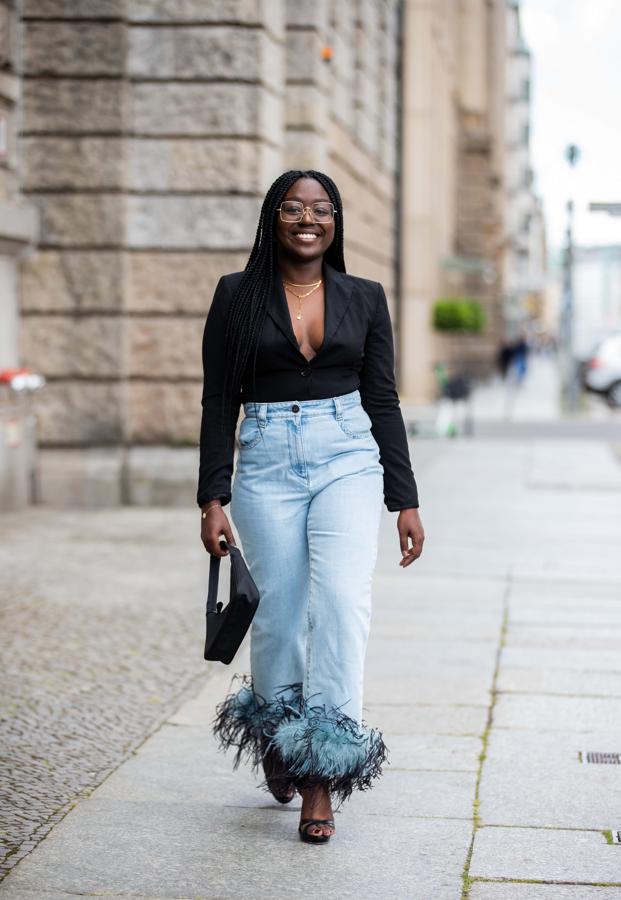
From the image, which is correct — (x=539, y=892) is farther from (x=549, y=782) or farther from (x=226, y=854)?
(x=549, y=782)

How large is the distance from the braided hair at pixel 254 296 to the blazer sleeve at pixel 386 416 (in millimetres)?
334

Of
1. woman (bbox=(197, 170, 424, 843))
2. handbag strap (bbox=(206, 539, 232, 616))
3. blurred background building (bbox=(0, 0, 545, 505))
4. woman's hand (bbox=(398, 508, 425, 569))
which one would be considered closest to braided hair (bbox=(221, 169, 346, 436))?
woman (bbox=(197, 170, 424, 843))

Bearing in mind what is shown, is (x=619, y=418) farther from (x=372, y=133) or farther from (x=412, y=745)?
(x=412, y=745)

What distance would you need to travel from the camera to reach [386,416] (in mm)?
4613

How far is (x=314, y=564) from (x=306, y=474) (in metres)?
0.25

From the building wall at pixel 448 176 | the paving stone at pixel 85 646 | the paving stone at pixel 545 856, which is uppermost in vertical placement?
the building wall at pixel 448 176

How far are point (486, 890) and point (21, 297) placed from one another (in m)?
9.41

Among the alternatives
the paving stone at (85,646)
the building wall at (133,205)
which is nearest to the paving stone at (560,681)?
the paving stone at (85,646)

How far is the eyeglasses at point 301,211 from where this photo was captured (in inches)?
177

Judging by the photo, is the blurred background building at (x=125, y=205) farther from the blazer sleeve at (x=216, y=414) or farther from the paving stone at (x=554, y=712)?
the blazer sleeve at (x=216, y=414)

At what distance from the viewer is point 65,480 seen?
12.7 metres

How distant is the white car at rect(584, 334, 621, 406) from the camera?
34.7 metres

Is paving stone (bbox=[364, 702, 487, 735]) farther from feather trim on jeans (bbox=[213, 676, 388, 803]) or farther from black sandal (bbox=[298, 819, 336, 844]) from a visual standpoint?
black sandal (bbox=[298, 819, 336, 844])

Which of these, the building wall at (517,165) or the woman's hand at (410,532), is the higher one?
the building wall at (517,165)
